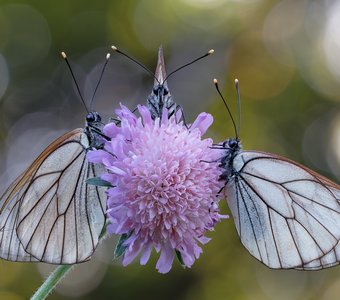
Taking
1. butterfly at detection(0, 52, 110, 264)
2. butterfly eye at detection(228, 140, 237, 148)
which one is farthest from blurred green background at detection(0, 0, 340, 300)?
butterfly at detection(0, 52, 110, 264)

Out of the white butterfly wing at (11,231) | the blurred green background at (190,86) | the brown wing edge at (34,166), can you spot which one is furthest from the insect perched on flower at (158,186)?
the blurred green background at (190,86)

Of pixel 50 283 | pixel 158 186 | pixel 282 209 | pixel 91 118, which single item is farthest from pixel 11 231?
pixel 282 209

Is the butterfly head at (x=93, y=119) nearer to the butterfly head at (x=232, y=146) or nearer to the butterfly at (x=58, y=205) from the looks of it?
the butterfly at (x=58, y=205)

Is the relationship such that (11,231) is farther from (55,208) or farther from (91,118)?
(91,118)

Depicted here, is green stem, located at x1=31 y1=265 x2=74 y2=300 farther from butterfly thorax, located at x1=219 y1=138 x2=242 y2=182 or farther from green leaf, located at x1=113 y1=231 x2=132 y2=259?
butterfly thorax, located at x1=219 y1=138 x2=242 y2=182

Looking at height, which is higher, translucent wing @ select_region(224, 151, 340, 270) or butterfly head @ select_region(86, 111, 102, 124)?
butterfly head @ select_region(86, 111, 102, 124)

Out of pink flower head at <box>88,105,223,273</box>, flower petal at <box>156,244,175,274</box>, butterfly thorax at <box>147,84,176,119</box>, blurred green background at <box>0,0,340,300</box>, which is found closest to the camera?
pink flower head at <box>88,105,223,273</box>
